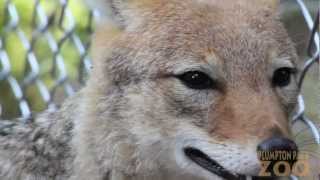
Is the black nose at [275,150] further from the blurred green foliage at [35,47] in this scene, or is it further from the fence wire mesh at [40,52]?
the blurred green foliage at [35,47]

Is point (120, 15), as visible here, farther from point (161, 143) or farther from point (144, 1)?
point (161, 143)

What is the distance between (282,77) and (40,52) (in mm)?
2862

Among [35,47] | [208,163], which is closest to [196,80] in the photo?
[208,163]

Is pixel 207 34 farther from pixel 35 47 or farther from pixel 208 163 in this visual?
pixel 35 47

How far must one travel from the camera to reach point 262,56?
276cm

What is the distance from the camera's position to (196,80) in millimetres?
2793

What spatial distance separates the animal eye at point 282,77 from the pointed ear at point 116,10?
48 centimetres

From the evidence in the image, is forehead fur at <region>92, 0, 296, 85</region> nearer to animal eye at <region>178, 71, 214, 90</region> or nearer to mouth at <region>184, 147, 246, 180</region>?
animal eye at <region>178, 71, 214, 90</region>

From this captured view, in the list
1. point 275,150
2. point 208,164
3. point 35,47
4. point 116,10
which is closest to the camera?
point 275,150

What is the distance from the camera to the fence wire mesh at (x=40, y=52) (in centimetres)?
479

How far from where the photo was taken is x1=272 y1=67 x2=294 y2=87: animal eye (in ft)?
9.12

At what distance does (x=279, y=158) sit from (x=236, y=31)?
408 mm

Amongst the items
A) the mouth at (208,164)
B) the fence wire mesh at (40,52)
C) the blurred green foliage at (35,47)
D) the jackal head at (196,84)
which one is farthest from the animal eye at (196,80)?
the blurred green foliage at (35,47)

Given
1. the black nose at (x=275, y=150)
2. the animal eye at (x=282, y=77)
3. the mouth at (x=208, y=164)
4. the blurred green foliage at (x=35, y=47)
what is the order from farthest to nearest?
the blurred green foliage at (x=35, y=47) → the animal eye at (x=282, y=77) → the mouth at (x=208, y=164) → the black nose at (x=275, y=150)
